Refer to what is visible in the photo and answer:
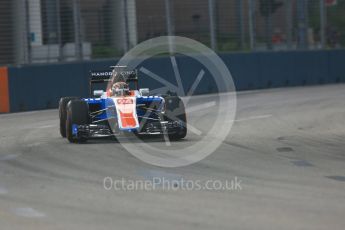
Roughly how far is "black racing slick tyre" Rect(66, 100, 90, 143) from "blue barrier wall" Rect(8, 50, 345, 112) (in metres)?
7.86

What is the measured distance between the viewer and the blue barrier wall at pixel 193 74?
19.8m

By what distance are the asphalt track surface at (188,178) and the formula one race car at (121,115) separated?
0.76ft

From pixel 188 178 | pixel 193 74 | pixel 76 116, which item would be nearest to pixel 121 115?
pixel 76 116

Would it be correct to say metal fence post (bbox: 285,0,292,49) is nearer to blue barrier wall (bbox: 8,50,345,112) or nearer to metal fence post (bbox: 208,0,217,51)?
blue barrier wall (bbox: 8,50,345,112)

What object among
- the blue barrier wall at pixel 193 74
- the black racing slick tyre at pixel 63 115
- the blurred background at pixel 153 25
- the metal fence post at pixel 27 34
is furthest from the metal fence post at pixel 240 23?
the black racing slick tyre at pixel 63 115

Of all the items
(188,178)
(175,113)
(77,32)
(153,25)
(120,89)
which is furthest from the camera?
(153,25)

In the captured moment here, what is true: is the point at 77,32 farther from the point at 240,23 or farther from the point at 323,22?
the point at 323,22

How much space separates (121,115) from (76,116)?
27.5 inches

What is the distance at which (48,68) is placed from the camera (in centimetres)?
2038

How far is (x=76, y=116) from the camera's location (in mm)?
11875

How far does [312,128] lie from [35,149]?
217 inches

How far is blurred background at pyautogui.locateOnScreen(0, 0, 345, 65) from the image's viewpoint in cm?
2072

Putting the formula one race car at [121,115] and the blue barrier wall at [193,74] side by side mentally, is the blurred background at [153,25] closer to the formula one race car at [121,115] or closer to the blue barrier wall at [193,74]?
the blue barrier wall at [193,74]

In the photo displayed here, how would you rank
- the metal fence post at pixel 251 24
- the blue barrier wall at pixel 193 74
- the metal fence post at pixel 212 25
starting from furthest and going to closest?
the metal fence post at pixel 251 24
the metal fence post at pixel 212 25
the blue barrier wall at pixel 193 74
